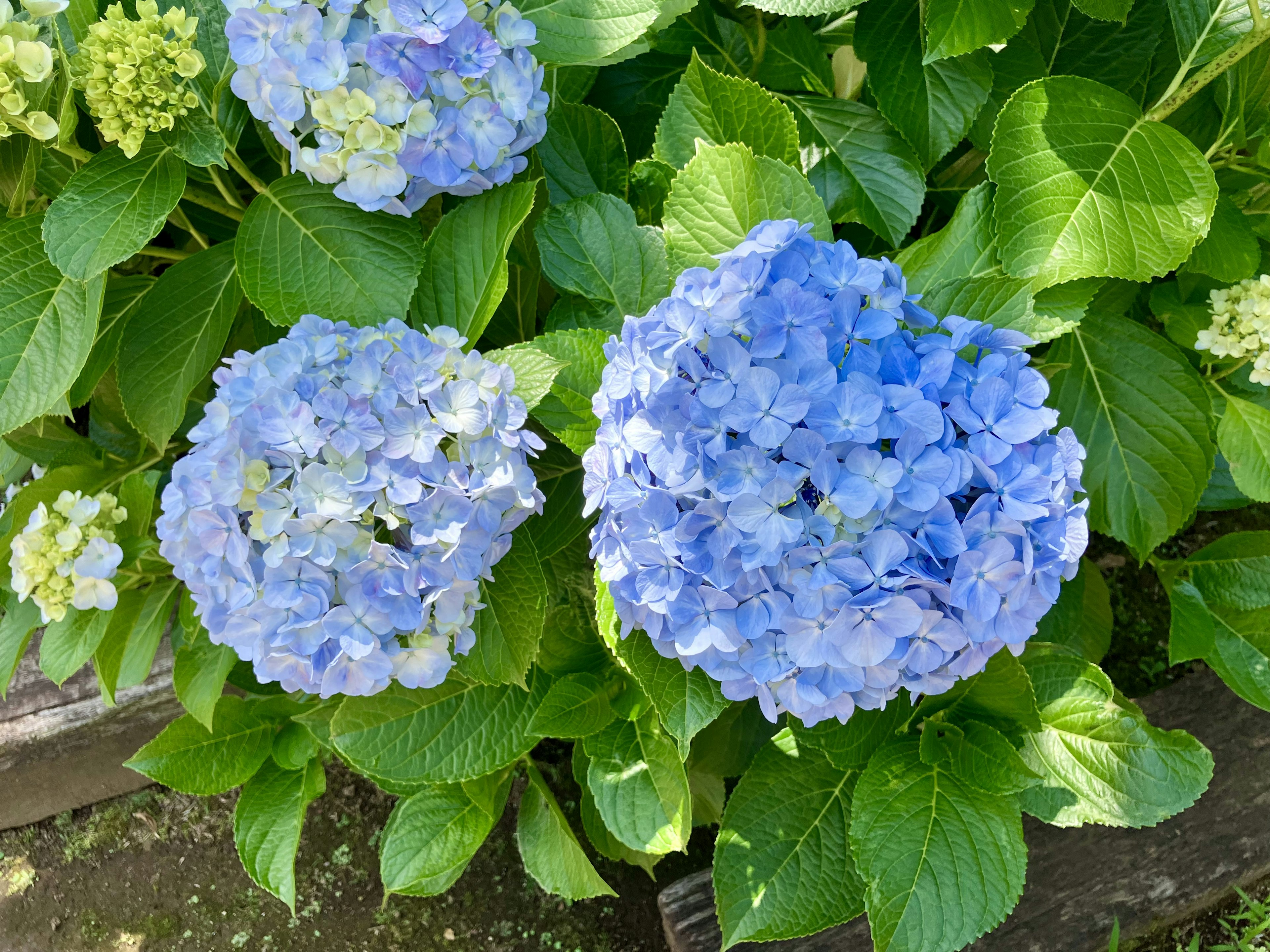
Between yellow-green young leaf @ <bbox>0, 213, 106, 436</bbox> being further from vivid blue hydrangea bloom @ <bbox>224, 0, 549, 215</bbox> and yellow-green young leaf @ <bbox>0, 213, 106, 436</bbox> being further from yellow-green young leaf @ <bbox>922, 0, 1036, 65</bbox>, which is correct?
yellow-green young leaf @ <bbox>922, 0, 1036, 65</bbox>

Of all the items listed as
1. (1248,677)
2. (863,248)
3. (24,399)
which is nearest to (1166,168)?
(863,248)

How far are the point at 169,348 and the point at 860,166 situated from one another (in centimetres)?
94

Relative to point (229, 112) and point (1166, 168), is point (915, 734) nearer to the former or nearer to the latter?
point (1166, 168)

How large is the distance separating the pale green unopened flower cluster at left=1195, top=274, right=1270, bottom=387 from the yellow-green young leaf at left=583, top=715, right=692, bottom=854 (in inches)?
40.0

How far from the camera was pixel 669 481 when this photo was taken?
789 millimetres

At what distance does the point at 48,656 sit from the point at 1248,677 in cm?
183

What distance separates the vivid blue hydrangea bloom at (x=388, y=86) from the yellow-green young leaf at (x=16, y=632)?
791mm

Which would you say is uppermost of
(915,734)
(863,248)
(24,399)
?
(24,399)

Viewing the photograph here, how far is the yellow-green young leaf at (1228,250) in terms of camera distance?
131cm

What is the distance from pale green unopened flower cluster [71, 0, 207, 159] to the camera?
917 mm

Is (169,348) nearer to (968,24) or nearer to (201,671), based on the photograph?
(201,671)

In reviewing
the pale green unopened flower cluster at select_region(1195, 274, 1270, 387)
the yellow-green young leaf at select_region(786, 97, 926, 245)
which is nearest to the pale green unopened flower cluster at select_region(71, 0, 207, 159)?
the yellow-green young leaf at select_region(786, 97, 926, 245)

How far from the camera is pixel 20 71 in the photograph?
89cm

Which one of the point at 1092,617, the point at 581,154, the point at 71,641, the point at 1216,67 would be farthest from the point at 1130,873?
the point at 71,641
